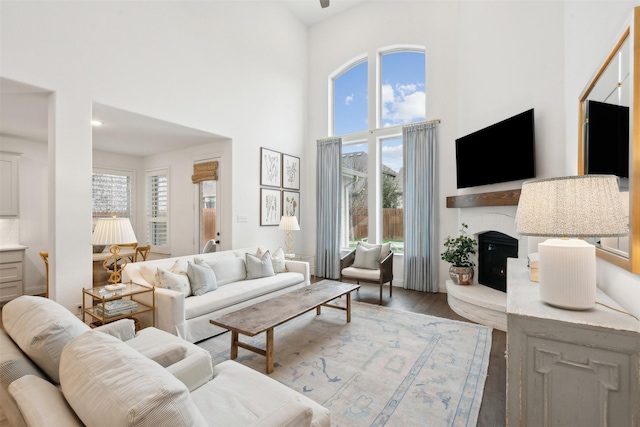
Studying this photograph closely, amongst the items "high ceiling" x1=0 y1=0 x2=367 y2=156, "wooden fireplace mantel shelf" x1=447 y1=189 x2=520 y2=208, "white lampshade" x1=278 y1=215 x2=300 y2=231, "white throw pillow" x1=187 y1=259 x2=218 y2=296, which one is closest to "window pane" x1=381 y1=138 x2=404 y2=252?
"wooden fireplace mantel shelf" x1=447 y1=189 x2=520 y2=208

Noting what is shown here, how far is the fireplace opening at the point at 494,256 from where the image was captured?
392 centimetres

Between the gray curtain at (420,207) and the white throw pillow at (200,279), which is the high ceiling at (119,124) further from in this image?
the gray curtain at (420,207)

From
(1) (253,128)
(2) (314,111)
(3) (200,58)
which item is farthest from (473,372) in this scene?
(2) (314,111)

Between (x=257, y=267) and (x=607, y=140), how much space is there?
361 cm

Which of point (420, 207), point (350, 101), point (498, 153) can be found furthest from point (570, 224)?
point (350, 101)

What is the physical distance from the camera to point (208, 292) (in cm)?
337

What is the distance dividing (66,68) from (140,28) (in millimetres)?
1013

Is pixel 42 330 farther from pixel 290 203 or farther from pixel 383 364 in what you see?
pixel 290 203

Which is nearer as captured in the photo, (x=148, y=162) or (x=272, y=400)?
(x=272, y=400)

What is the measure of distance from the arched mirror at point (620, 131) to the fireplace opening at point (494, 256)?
2.22m

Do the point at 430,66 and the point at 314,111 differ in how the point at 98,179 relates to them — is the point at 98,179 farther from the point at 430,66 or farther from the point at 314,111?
the point at 430,66

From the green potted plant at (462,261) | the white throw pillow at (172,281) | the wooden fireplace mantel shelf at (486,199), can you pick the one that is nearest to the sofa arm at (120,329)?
the white throw pillow at (172,281)

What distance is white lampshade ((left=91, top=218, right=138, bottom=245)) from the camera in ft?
8.61

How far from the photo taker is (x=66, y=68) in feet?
9.52
